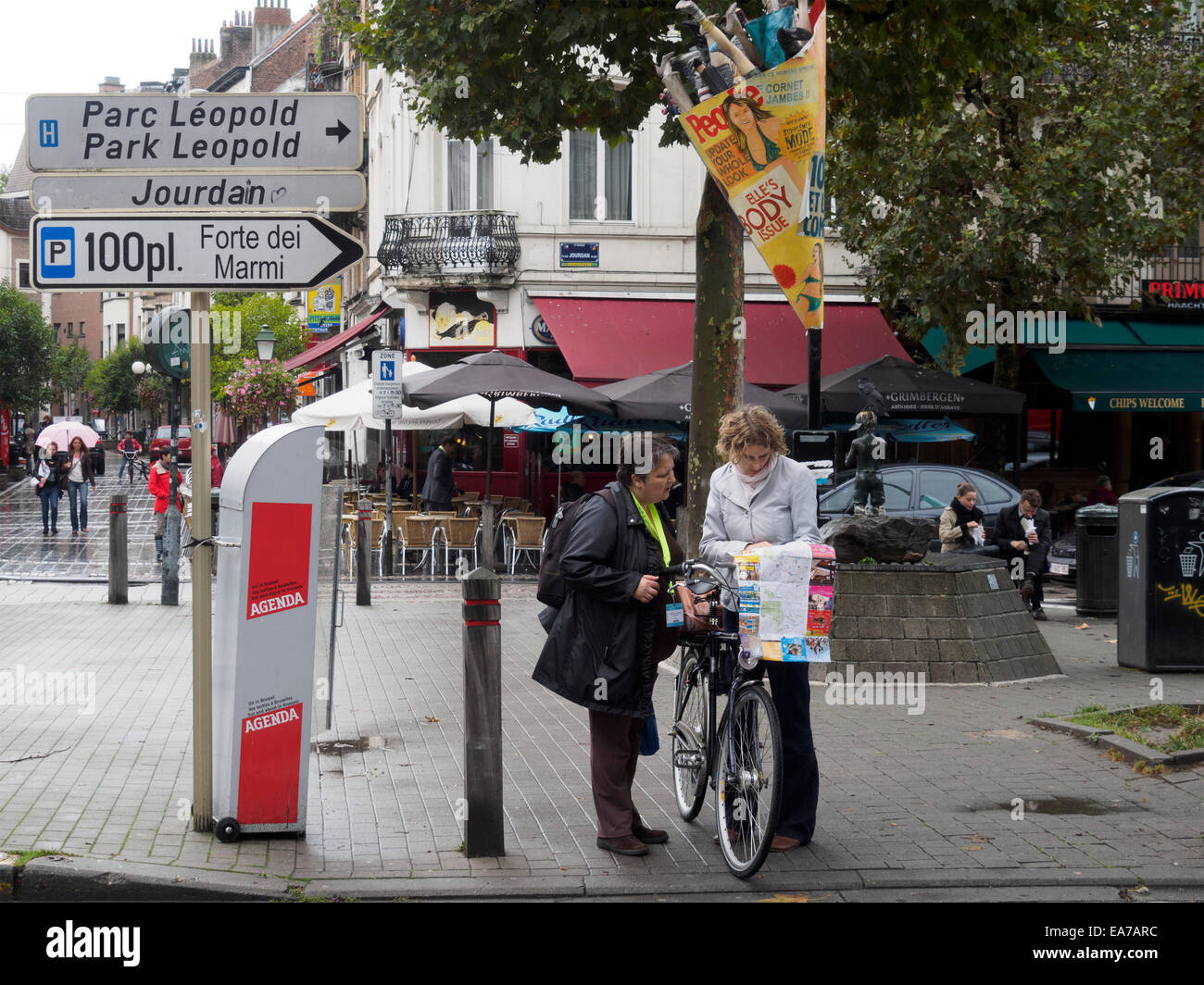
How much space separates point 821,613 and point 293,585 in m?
2.20

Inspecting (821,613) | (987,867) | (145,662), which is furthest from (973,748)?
(145,662)

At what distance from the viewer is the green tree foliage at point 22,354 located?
52344 millimetres

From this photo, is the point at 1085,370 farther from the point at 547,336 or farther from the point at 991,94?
the point at 547,336

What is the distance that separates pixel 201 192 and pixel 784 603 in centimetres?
303

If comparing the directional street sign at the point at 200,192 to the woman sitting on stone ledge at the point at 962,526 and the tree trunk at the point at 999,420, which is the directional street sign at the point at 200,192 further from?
the tree trunk at the point at 999,420

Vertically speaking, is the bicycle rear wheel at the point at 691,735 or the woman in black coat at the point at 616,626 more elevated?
the woman in black coat at the point at 616,626

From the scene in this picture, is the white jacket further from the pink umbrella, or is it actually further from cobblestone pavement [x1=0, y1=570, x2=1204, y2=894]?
the pink umbrella

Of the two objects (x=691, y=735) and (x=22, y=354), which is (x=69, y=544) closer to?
(x=691, y=735)

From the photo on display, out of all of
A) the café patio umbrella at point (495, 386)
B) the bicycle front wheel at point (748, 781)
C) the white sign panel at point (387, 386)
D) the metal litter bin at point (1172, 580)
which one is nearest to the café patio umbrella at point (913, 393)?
the café patio umbrella at point (495, 386)

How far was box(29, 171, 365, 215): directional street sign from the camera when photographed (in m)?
5.96

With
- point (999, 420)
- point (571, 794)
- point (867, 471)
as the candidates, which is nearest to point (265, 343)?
point (999, 420)

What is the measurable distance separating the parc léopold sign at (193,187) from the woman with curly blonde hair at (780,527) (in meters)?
1.87

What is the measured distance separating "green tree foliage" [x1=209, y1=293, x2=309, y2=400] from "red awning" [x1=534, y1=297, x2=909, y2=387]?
73.3 feet

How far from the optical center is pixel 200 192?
605cm
